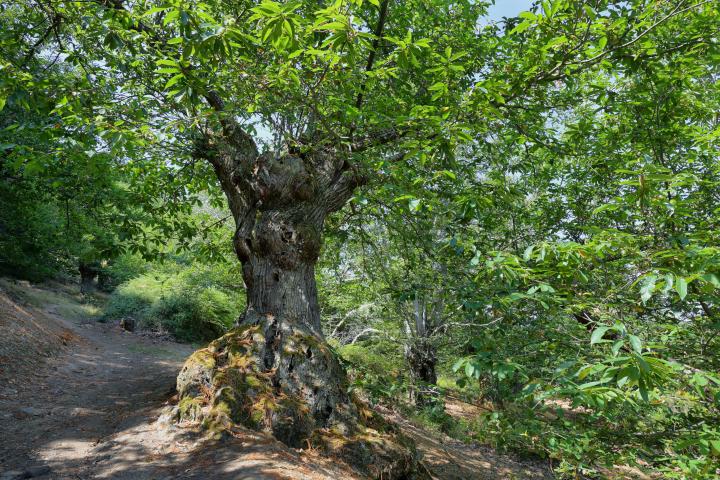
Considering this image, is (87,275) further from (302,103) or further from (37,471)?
(302,103)

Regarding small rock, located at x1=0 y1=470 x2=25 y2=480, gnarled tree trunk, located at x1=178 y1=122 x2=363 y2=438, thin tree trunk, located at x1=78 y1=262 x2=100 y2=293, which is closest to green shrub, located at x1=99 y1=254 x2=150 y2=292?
thin tree trunk, located at x1=78 y1=262 x2=100 y2=293

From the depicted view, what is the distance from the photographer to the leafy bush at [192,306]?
1538 centimetres

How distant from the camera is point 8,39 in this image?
16.3 feet

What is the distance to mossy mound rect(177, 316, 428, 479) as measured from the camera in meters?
3.97

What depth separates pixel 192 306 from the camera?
1552 cm

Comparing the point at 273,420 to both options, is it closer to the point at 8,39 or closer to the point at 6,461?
the point at 6,461

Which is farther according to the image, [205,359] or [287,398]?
[205,359]

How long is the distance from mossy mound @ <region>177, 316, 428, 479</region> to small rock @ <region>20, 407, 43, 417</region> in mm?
2468

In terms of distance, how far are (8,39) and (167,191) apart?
313cm

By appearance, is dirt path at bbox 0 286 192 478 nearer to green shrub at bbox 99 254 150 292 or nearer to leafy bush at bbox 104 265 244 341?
leafy bush at bbox 104 265 244 341

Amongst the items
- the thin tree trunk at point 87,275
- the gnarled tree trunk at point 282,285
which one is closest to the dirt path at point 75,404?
the gnarled tree trunk at point 282,285

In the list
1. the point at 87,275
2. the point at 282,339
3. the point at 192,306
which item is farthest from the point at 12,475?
the point at 87,275

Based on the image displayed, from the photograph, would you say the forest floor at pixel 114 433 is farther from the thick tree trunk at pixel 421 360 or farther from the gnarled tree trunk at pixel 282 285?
the thick tree trunk at pixel 421 360

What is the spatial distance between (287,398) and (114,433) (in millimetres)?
1787
